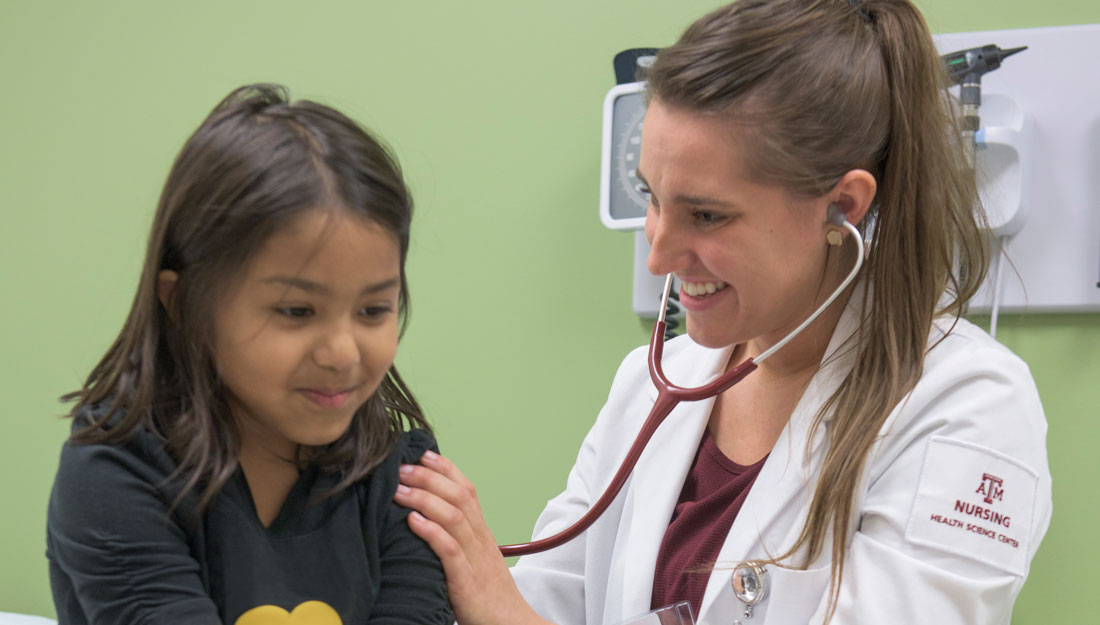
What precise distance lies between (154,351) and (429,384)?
1.09m

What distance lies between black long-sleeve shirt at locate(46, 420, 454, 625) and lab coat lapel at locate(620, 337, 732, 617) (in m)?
0.33

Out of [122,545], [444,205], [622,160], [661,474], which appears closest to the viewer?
[122,545]

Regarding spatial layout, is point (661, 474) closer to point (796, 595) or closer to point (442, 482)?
point (796, 595)

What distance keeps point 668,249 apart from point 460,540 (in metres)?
0.38

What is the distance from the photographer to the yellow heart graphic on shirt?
3.02 ft

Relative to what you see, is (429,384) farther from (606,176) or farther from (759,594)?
(759,594)

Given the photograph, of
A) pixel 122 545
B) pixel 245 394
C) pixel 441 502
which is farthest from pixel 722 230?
pixel 122 545

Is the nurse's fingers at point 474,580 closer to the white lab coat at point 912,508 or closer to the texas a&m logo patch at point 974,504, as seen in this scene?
the white lab coat at point 912,508

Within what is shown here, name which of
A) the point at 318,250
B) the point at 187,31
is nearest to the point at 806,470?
the point at 318,250

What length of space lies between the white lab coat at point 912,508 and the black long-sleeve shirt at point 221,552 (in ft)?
1.19

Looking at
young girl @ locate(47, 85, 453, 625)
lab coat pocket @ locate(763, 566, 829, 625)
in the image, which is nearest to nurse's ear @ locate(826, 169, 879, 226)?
lab coat pocket @ locate(763, 566, 829, 625)

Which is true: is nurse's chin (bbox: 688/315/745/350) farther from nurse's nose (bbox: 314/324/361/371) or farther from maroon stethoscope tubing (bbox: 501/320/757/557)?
nurse's nose (bbox: 314/324/361/371)

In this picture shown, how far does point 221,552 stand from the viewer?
931 mm

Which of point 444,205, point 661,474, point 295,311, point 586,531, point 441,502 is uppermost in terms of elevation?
point 295,311
